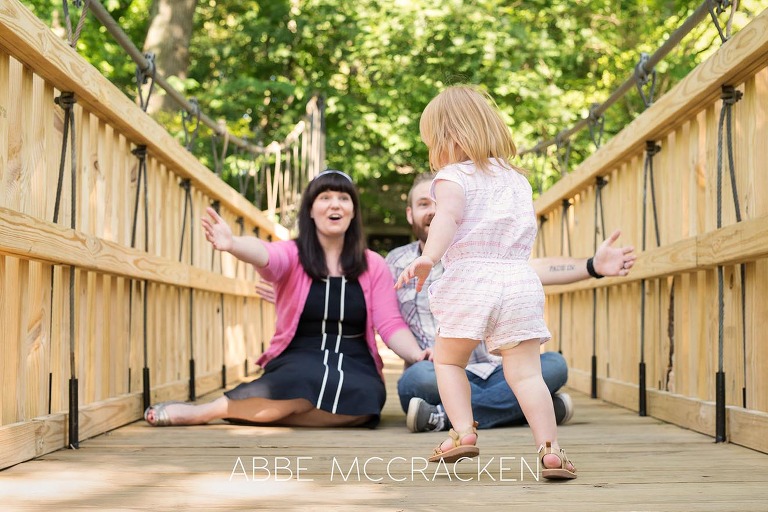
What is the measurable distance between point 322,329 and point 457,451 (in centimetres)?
134

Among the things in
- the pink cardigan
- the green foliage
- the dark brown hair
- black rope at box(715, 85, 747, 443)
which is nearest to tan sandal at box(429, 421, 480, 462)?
black rope at box(715, 85, 747, 443)

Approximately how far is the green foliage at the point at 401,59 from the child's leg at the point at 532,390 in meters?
7.89

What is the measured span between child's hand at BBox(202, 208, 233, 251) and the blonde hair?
83cm

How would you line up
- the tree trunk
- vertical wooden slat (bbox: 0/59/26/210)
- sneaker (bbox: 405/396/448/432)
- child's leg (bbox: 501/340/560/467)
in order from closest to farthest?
child's leg (bbox: 501/340/560/467), vertical wooden slat (bbox: 0/59/26/210), sneaker (bbox: 405/396/448/432), the tree trunk

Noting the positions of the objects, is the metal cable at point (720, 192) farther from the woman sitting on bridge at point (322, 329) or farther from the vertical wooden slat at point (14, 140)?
the vertical wooden slat at point (14, 140)

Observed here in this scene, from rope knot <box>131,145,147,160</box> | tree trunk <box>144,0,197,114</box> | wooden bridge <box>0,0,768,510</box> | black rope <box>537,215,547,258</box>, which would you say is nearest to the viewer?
wooden bridge <box>0,0,768,510</box>

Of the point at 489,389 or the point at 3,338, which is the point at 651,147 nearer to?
the point at 489,389

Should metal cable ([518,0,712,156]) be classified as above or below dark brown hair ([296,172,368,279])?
above

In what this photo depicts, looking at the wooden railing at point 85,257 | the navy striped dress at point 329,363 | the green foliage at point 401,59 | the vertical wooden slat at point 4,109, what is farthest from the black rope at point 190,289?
the green foliage at point 401,59

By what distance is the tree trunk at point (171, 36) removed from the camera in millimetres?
10234

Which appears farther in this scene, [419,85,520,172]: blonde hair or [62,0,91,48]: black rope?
[62,0,91,48]: black rope

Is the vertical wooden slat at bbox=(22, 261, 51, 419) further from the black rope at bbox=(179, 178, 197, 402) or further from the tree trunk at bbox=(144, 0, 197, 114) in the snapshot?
the tree trunk at bbox=(144, 0, 197, 114)

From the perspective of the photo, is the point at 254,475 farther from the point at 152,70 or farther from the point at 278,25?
the point at 278,25

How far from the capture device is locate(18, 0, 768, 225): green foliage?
1083 cm
